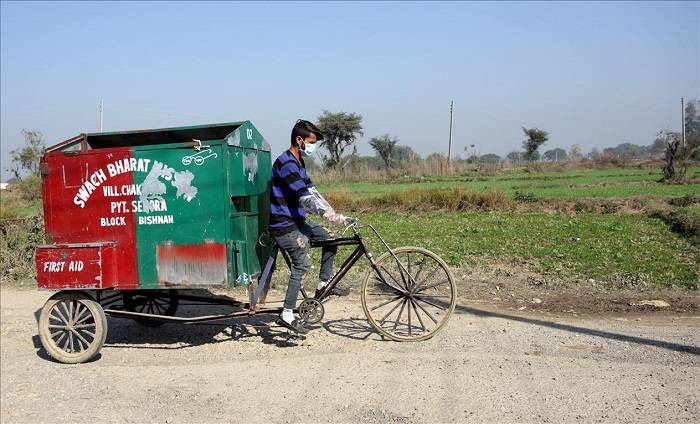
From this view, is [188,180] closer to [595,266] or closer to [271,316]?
[271,316]

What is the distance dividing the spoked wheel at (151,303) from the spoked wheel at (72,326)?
2.02 feet

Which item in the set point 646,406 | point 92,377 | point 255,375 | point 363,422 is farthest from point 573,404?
point 92,377

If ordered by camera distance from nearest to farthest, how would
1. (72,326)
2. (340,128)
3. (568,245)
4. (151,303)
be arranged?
(72,326), (151,303), (568,245), (340,128)

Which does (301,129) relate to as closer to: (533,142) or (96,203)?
(96,203)

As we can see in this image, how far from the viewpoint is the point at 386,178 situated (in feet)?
134

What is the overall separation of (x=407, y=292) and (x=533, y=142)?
2250 inches

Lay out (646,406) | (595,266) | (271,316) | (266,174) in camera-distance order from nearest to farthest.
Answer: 1. (646,406)
2. (266,174)
3. (271,316)
4. (595,266)

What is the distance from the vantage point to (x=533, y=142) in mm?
60094

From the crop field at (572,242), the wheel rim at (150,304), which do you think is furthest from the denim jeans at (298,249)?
the crop field at (572,242)

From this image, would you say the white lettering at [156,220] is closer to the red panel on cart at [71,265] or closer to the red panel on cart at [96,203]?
the red panel on cart at [96,203]

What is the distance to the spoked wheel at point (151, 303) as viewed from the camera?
6897 millimetres

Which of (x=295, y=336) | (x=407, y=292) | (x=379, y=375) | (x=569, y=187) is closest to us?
(x=379, y=375)

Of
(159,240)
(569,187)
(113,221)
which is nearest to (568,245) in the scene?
(159,240)

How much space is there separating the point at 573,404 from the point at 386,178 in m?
36.5
